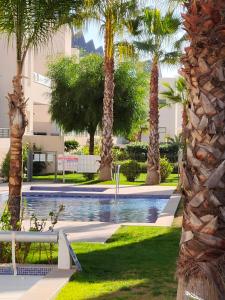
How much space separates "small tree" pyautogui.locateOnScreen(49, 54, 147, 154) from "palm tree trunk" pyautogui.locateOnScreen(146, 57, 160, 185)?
6.24m

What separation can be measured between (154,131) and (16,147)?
15.2 m

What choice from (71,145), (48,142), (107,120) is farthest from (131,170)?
(71,145)

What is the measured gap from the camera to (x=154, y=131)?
23453 mm

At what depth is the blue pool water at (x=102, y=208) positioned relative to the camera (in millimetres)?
14523

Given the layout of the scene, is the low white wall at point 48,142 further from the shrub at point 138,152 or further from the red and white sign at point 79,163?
the shrub at point 138,152

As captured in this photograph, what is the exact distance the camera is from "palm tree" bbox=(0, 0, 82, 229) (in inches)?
335

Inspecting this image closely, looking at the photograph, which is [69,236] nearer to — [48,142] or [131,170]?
[131,170]

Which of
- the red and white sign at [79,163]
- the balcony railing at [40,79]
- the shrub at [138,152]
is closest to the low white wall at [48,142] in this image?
the red and white sign at [79,163]

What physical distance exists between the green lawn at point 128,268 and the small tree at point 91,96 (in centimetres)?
1876

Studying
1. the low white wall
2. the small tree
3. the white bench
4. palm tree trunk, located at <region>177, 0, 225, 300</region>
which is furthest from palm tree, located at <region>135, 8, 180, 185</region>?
palm tree trunk, located at <region>177, 0, 225, 300</region>

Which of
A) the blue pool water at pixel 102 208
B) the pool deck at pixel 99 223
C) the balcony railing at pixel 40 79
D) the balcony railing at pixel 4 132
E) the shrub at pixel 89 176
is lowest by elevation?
the blue pool water at pixel 102 208

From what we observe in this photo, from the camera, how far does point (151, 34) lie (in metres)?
22.4

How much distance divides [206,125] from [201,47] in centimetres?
55

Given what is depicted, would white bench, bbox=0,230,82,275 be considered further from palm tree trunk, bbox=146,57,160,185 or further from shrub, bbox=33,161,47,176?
shrub, bbox=33,161,47,176
